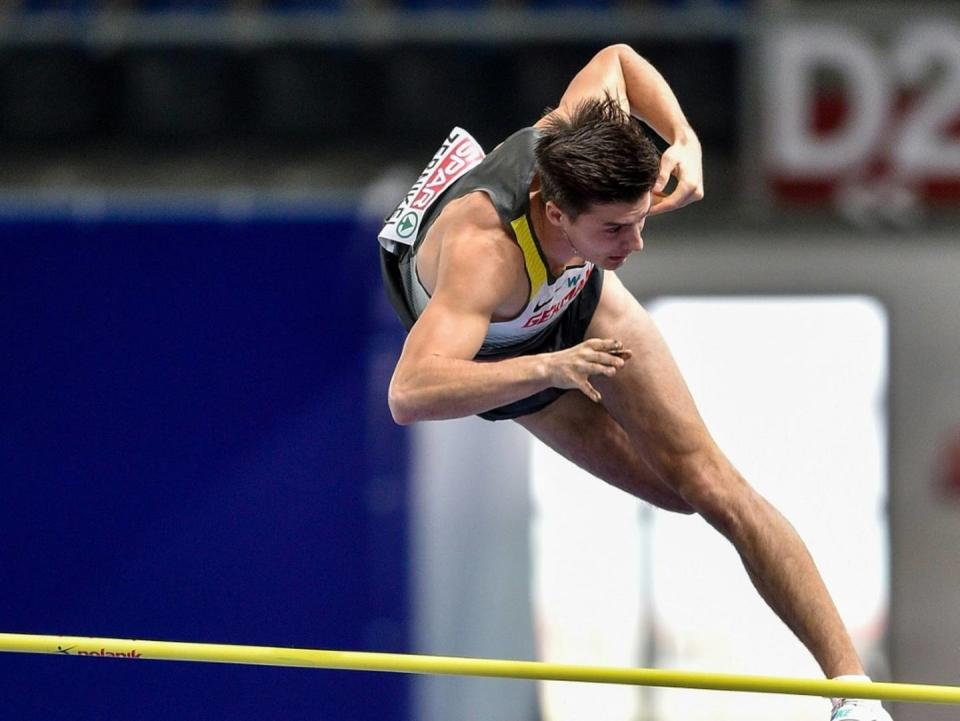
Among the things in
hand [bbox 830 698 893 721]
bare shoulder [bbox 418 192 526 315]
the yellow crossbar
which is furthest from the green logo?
hand [bbox 830 698 893 721]

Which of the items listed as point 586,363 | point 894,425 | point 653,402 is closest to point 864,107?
point 894,425

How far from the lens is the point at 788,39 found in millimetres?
7367

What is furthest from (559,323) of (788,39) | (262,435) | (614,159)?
(788,39)

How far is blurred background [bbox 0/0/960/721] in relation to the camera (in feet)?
18.2

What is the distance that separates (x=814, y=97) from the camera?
24.1 ft

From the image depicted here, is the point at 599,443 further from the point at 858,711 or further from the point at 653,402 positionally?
the point at 858,711

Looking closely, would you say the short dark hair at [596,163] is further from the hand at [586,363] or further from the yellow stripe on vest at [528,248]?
the hand at [586,363]

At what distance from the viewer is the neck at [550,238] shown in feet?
11.4

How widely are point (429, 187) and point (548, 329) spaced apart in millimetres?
396

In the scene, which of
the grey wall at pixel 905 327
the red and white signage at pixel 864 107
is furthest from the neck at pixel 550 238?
the red and white signage at pixel 864 107

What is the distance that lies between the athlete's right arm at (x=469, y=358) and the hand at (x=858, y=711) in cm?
96

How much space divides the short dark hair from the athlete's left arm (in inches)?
7.5

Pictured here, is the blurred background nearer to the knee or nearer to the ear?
the knee

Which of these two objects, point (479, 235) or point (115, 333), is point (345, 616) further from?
point (479, 235)
